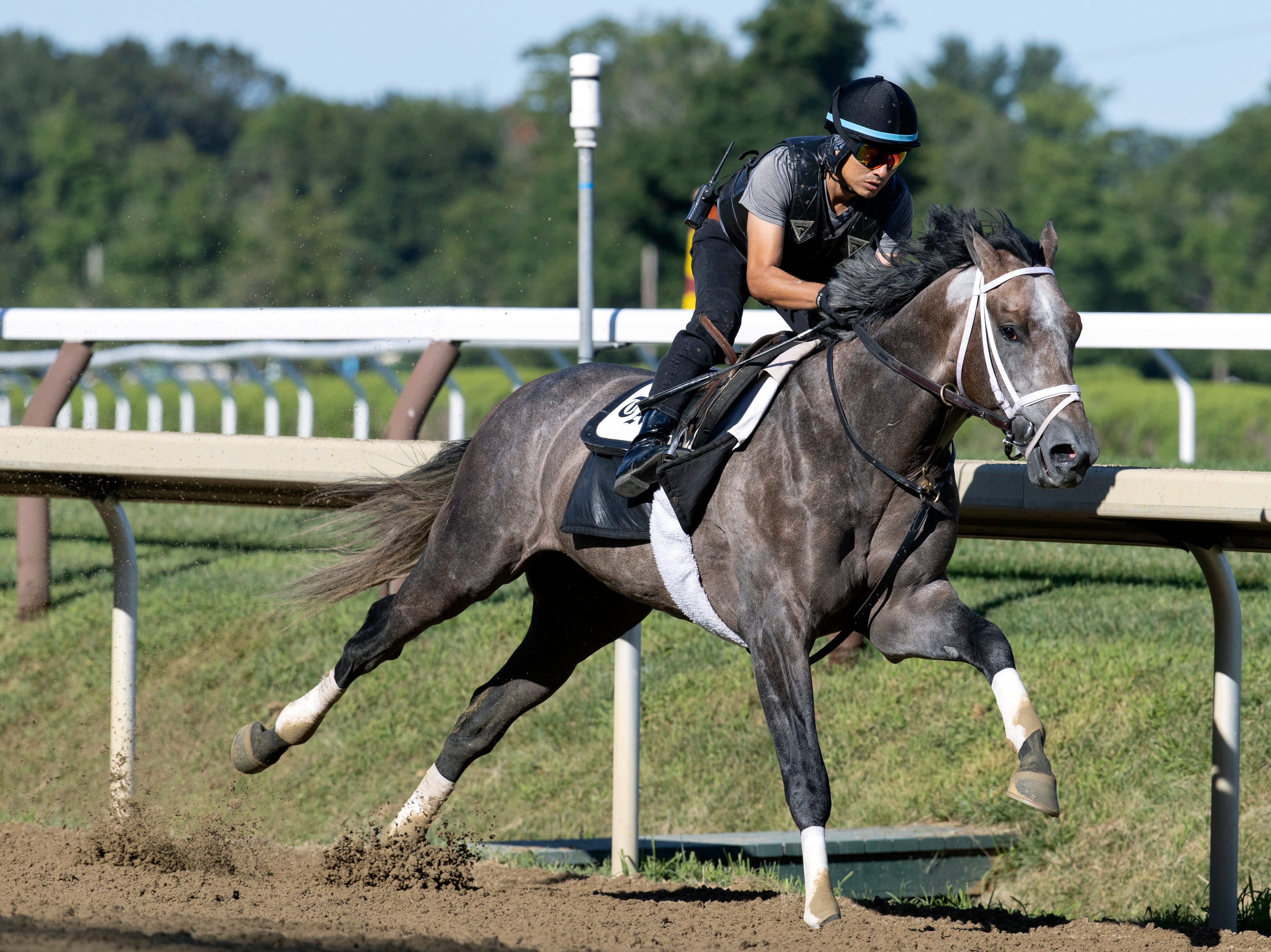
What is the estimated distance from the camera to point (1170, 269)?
56.5 m

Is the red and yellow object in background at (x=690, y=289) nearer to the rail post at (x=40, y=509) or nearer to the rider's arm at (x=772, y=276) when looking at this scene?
the rider's arm at (x=772, y=276)

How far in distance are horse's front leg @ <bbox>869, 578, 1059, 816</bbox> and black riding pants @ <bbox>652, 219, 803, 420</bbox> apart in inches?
33.2

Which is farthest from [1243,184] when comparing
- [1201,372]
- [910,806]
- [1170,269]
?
[910,806]

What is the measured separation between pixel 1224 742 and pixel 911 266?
65.5 inches

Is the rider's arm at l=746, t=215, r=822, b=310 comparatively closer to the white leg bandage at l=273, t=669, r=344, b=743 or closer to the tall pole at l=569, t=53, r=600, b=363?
the tall pole at l=569, t=53, r=600, b=363

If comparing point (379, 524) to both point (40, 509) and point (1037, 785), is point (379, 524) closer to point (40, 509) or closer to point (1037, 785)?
point (1037, 785)

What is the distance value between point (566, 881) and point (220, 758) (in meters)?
2.44

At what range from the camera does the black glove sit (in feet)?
12.8

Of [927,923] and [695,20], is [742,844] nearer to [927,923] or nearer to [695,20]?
[927,923]

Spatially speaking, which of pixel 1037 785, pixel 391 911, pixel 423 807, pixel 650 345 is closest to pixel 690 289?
pixel 650 345

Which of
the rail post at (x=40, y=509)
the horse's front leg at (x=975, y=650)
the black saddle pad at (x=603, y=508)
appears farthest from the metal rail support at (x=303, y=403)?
the horse's front leg at (x=975, y=650)

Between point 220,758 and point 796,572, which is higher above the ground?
point 796,572

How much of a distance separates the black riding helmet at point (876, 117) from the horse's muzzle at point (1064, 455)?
0.96 metres

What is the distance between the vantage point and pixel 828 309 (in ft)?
12.8
